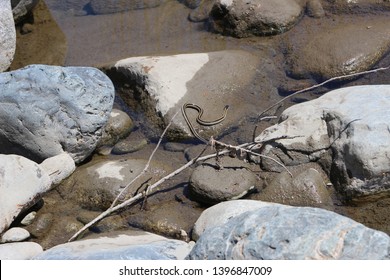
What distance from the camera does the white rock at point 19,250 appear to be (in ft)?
17.5

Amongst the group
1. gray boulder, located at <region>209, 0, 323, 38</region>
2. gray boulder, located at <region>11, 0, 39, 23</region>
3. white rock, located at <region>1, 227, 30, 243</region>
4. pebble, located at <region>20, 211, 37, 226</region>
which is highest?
gray boulder, located at <region>11, 0, 39, 23</region>

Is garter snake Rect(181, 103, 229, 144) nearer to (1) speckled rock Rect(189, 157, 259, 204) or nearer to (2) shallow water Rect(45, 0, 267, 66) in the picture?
(1) speckled rock Rect(189, 157, 259, 204)

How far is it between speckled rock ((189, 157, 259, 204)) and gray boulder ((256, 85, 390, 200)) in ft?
0.89

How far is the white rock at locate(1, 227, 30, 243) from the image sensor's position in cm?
A: 570

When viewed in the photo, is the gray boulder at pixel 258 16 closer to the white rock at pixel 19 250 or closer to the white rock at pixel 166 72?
the white rock at pixel 166 72

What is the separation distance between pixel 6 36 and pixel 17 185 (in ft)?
7.24

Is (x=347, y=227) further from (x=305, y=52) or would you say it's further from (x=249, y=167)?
(x=305, y=52)

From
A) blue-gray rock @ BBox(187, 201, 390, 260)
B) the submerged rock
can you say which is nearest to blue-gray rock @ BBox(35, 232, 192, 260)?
blue-gray rock @ BBox(187, 201, 390, 260)

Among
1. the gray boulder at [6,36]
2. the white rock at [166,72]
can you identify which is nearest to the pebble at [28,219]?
the white rock at [166,72]

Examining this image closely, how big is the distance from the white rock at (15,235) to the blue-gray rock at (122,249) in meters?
0.59

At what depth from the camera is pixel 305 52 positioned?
7531mm

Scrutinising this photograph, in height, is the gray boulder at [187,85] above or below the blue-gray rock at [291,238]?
below

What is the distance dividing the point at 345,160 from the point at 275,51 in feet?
7.20
